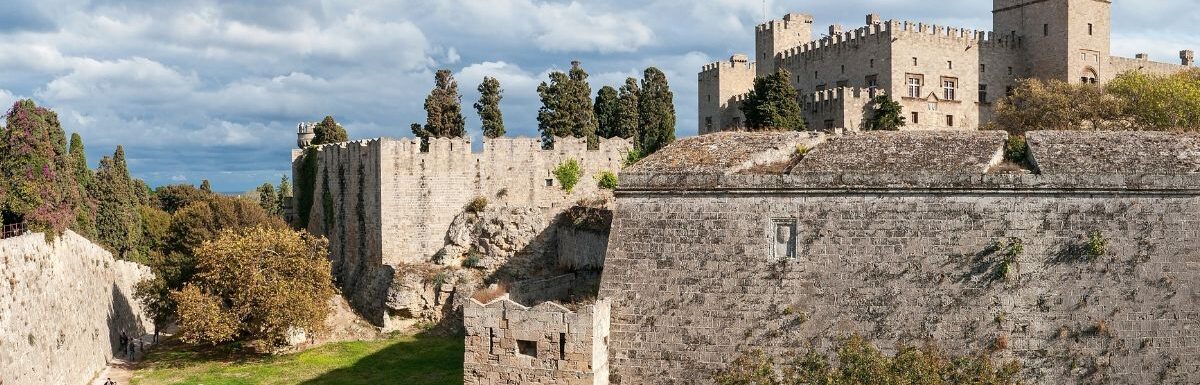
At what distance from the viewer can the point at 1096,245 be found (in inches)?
672

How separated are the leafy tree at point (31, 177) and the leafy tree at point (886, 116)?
96.9ft

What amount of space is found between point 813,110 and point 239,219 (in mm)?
26634

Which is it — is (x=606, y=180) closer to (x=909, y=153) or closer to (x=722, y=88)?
(x=722, y=88)

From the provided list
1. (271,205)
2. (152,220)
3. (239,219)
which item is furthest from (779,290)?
(271,205)

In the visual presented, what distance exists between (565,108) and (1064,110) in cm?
1985

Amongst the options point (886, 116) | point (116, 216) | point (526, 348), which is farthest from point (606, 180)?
point (116, 216)

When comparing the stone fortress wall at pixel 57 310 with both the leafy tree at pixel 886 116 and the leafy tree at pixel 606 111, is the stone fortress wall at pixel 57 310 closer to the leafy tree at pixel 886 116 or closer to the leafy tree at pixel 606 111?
the leafy tree at pixel 606 111

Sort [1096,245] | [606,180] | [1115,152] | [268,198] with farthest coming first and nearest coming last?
[268,198]
[606,180]
[1115,152]
[1096,245]

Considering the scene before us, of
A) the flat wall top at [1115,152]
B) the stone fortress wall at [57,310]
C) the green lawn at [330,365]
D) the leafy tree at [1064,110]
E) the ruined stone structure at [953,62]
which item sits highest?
the ruined stone structure at [953,62]

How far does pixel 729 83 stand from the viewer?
166 ft

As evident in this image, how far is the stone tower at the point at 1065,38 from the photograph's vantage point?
142ft

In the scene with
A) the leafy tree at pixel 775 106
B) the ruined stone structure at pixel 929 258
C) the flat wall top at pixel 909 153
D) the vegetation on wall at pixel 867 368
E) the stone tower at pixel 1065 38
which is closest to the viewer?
the vegetation on wall at pixel 867 368

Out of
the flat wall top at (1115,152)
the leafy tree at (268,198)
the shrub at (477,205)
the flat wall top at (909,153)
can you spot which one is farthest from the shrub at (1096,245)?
the leafy tree at (268,198)

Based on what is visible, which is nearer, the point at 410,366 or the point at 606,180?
the point at 410,366
